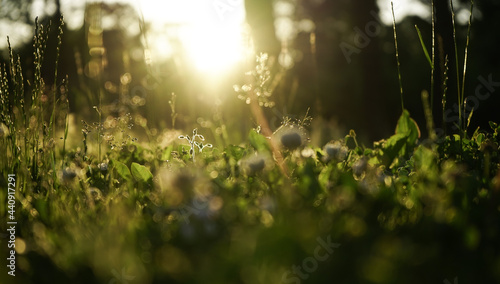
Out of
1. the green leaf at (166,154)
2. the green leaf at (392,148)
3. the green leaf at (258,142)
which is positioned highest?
the green leaf at (258,142)

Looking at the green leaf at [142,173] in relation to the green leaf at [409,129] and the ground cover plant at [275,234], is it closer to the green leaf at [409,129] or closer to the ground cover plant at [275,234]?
the ground cover plant at [275,234]

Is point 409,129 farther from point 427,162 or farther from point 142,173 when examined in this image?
point 142,173

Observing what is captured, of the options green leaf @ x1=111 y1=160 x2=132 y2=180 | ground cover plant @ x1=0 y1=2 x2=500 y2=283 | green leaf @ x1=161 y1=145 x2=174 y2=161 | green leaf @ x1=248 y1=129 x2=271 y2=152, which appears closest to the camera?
ground cover plant @ x1=0 y1=2 x2=500 y2=283

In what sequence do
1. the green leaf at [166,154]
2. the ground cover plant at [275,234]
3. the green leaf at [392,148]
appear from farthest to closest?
the green leaf at [166,154] < the green leaf at [392,148] < the ground cover plant at [275,234]

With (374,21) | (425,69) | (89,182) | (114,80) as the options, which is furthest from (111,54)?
(89,182)

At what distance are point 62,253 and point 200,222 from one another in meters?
0.42

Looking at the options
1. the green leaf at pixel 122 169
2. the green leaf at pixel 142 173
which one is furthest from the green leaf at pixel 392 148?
the green leaf at pixel 122 169

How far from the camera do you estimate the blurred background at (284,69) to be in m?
3.56

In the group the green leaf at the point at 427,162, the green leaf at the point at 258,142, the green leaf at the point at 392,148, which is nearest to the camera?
the green leaf at the point at 427,162

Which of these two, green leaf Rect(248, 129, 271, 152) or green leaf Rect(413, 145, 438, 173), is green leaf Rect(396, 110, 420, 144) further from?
green leaf Rect(248, 129, 271, 152)

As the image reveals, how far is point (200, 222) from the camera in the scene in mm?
1186

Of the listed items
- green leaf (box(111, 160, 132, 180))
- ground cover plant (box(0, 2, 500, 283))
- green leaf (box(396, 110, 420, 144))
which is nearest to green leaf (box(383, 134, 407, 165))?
green leaf (box(396, 110, 420, 144))

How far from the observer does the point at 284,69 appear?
12.6 feet

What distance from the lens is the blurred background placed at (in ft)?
11.7
